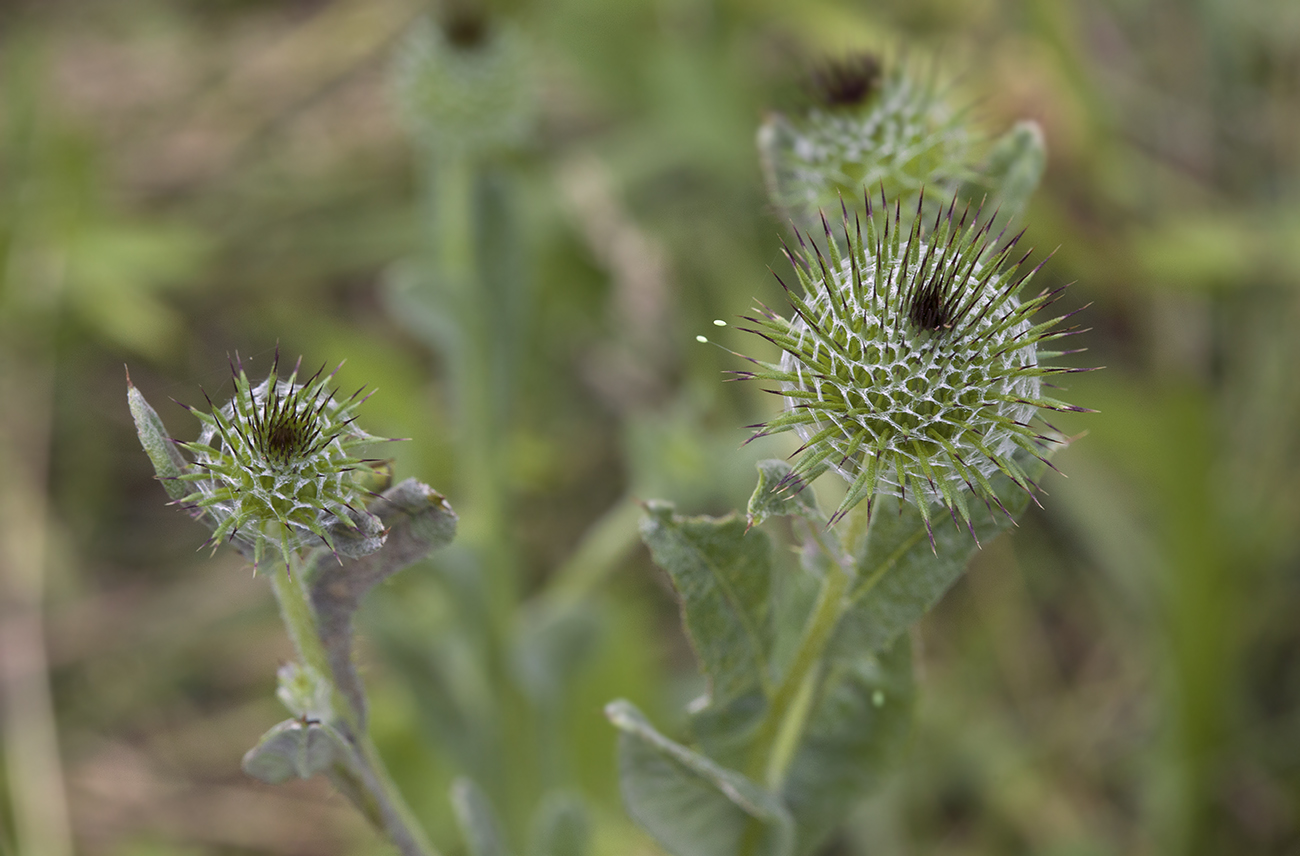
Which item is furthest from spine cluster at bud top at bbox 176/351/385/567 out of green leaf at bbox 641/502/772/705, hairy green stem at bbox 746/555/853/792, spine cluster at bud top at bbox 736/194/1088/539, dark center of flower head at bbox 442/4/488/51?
dark center of flower head at bbox 442/4/488/51

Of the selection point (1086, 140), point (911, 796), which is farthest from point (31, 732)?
point (1086, 140)

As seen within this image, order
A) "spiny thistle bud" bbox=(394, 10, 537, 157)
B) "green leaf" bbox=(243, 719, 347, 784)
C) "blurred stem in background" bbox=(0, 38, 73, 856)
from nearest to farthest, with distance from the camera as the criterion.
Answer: "green leaf" bbox=(243, 719, 347, 784)
"spiny thistle bud" bbox=(394, 10, 537, 157)
"blurred stem in background" bbox=(0, 38, 73, 856)

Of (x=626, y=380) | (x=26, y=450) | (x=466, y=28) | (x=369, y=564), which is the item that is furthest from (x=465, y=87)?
(x=26, y=450)

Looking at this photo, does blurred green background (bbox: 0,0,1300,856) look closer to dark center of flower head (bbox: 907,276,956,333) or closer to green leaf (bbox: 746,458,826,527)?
green leaf (bbox: 746,458,826,527)

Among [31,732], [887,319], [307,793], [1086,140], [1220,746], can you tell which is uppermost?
[1086,140]

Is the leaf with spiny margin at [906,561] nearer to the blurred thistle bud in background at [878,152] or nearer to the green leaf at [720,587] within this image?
the green leaf at [720,587]

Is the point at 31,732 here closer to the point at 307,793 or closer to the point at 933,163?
the point at 307,793

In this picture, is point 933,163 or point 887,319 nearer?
point 887,319

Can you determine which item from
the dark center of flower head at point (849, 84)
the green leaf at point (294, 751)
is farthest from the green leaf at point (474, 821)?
the dark center of flower head at point (849, 84)

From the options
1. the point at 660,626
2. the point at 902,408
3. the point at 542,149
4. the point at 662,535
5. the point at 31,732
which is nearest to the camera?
the point at 902,408
